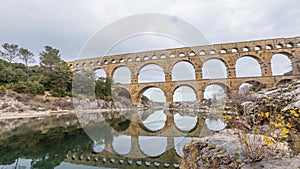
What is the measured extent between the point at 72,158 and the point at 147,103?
2190 cm

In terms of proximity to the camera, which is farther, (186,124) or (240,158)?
(186,124)

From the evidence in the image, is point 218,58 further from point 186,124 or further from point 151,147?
point 151,147

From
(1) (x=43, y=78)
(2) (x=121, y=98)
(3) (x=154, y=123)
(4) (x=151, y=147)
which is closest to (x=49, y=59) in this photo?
(1) (x=43, y=78)

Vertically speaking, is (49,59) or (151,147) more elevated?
(49,59)

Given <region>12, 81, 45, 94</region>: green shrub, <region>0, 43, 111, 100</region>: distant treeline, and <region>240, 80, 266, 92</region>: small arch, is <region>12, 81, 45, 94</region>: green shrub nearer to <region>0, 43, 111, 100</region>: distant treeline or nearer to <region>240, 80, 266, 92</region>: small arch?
<region>0, 43, 111, 100</region>: distant treeline

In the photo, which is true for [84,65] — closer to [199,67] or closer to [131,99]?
[131,99]

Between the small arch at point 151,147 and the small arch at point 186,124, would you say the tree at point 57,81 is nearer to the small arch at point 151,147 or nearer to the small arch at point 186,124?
the small arch at point 186,124

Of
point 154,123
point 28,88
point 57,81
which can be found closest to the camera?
point 154,123

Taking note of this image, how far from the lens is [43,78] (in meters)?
20.5

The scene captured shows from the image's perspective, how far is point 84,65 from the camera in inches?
1120

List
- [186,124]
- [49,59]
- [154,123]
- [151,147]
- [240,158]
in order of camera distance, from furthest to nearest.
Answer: [49,59] < [154,123] < [186,124] < [151,147] < [240,158]

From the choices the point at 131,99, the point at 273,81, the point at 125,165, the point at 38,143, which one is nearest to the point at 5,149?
the point at 38,143

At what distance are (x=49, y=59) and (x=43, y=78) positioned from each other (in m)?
5.13

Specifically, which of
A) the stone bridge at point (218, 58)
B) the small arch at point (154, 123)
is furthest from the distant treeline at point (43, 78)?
the small arch at point (154, 123)
